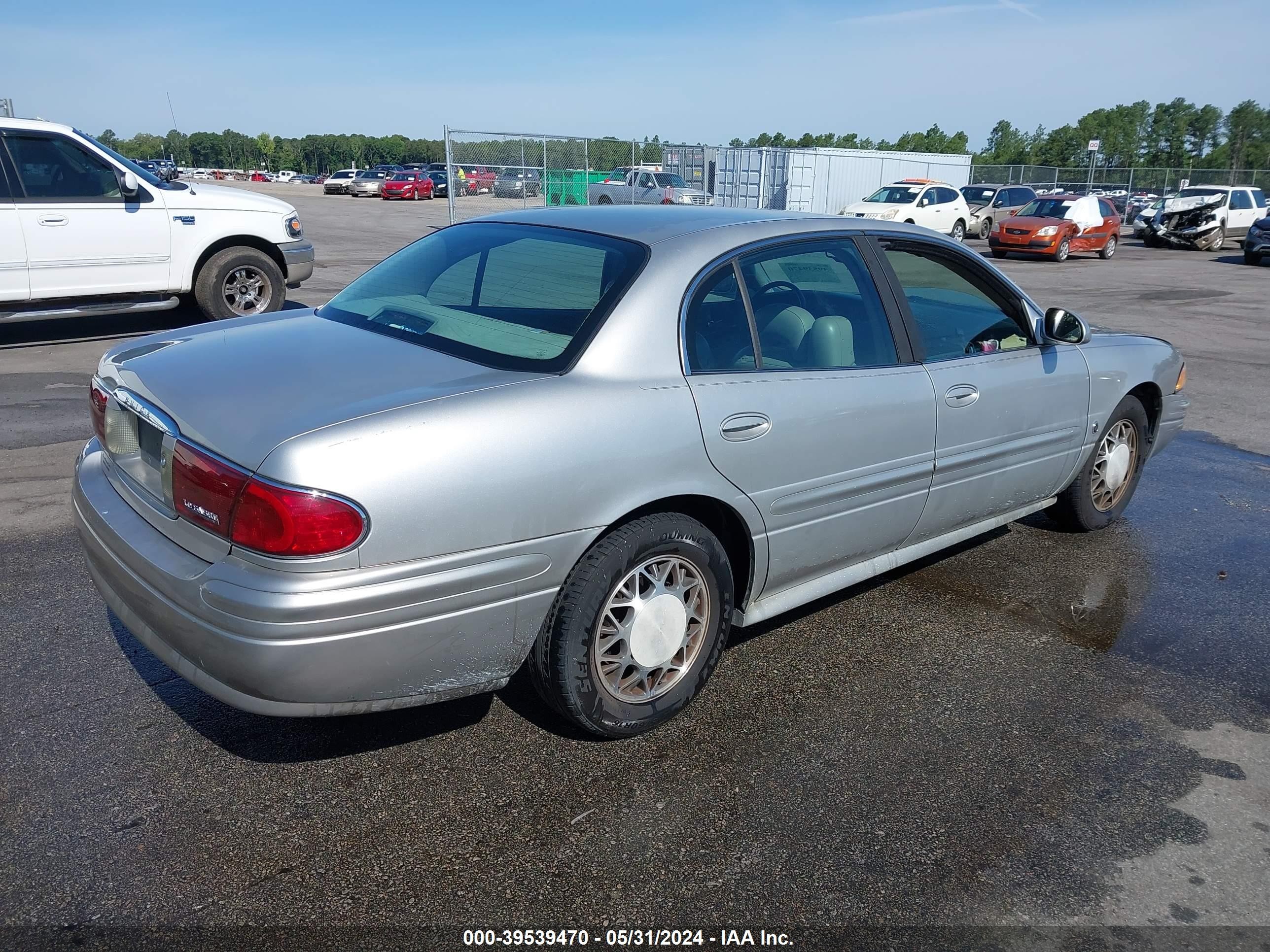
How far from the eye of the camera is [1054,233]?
23953 mm

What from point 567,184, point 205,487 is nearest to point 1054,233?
point 567,184

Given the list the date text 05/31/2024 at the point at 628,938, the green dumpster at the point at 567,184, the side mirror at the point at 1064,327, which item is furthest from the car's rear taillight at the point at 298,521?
the green dumpster at the point at 567,184

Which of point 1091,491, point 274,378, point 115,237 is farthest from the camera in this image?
point 115,237

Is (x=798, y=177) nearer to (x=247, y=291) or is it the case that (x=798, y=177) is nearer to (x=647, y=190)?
(x=647, y=190)

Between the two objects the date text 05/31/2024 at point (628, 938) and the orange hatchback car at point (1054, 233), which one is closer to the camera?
the date text 05/31/2024 at point (628, 938)

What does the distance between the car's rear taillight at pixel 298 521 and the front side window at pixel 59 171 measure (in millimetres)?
7641

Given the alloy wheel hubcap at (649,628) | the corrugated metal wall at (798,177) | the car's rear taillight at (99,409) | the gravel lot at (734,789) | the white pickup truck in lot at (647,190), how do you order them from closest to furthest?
1. the gravel lot at (734,789)
2. the alloy wheel hubcap at (649,628)
3. the car's rear taillight at (99,409)
4. the white pickup truck in lot at (647,190)
5. the corrugated metal wall at (798,177)

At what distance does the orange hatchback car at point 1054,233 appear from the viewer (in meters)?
24.0

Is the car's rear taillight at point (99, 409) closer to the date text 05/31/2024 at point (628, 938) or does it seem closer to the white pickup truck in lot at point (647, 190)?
the date text 05/31/2024 at point (628, 938)

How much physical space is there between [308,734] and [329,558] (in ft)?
3.22

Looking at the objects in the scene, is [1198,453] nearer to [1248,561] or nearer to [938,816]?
[1248,561]

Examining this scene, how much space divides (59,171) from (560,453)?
7.93 meters

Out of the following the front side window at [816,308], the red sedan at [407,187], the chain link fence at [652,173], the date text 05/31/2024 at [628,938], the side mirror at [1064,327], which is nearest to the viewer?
the date text 05/31/2024 at [628,938]

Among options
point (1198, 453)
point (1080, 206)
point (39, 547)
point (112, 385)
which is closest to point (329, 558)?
point (112, 385)
